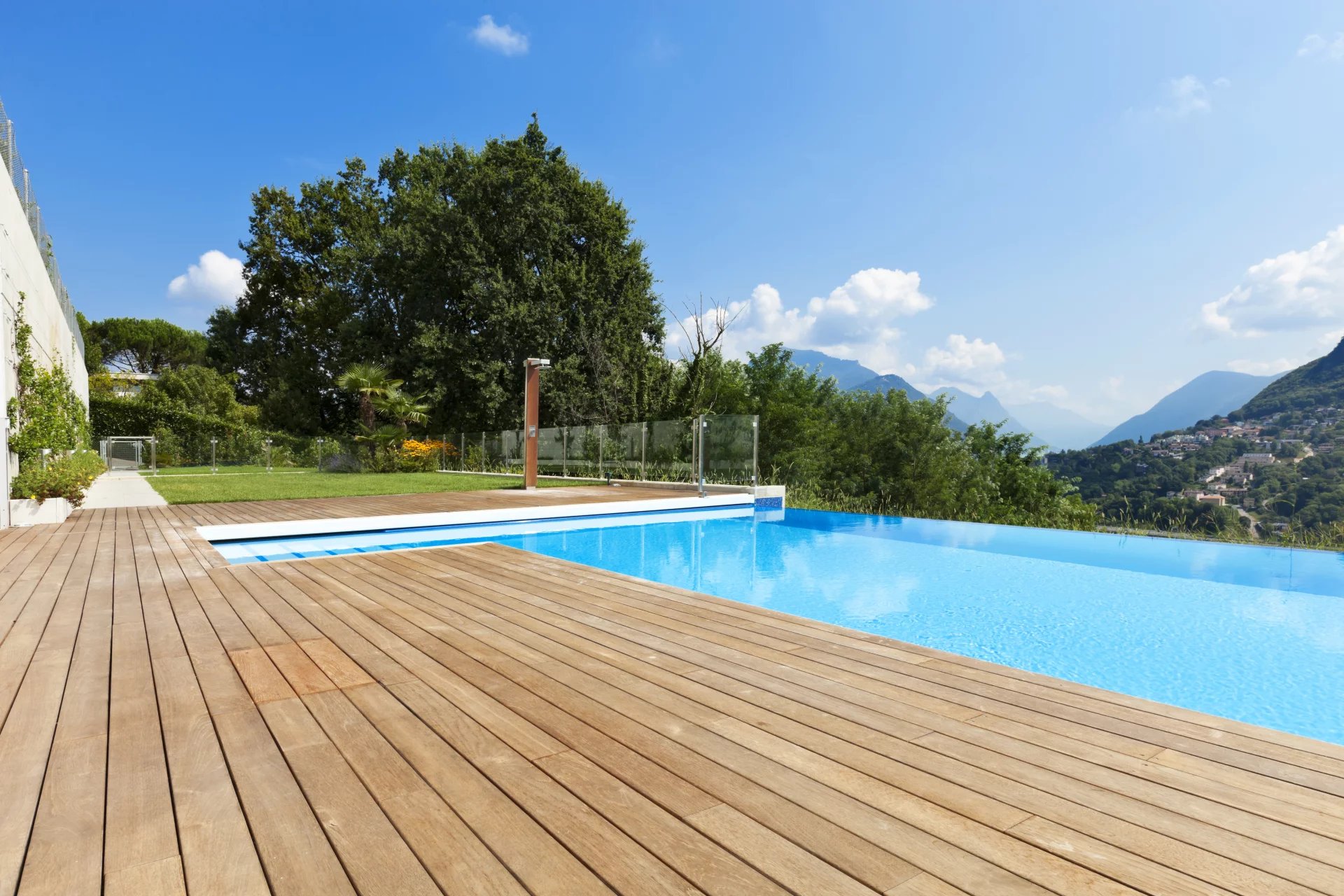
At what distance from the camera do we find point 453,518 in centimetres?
889

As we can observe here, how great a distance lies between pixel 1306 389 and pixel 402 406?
1230 inches

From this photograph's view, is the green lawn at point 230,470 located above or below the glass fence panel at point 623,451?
below

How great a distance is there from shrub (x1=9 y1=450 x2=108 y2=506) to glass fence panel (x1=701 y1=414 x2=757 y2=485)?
8984 mm

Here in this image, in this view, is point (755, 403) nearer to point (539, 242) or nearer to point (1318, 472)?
point (539, 242)

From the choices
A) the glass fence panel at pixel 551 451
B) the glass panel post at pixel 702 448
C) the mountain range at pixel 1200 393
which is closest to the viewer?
the glass panel post at pixel 702 448

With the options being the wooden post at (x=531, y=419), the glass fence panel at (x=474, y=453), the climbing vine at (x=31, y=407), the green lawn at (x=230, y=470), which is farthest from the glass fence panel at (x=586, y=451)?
the green lawn at (x=230, y=470)

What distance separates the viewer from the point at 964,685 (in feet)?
8.43

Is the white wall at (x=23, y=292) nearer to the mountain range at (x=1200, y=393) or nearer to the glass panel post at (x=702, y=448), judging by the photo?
the glass panel post at (x=702, y=448)

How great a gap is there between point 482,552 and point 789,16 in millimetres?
13804

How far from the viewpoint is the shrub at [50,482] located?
7.82m

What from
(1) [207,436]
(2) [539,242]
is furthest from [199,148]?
(2) [539,242]

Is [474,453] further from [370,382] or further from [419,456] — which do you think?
[370,382]

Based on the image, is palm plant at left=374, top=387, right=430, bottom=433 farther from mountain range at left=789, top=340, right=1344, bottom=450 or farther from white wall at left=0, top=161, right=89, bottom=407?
mountain range at left=789, top=340, right=1344, bottom=450

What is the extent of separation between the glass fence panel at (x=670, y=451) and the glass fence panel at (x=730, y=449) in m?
0.34
